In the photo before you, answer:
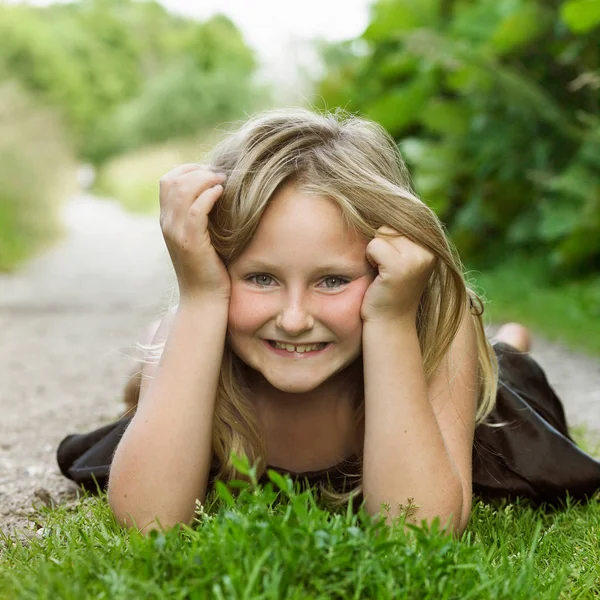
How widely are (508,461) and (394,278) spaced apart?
0.95 m

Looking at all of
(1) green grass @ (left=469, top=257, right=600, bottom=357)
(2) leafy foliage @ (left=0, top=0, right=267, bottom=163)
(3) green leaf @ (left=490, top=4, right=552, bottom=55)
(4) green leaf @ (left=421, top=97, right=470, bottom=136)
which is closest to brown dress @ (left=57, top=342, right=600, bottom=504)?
(1) green grass @ (left=469, top=257, right=600, bottom=357)

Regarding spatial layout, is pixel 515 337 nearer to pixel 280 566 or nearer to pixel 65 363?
pixel 280 566

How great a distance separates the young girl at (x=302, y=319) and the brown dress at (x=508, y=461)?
1.27ft

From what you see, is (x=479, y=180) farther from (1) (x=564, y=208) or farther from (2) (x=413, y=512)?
(2) (x=413, y=512)

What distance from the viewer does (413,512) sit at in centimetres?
216

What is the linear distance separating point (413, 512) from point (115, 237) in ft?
53.8

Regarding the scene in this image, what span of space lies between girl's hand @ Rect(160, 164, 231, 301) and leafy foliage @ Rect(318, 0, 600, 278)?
4.13 m

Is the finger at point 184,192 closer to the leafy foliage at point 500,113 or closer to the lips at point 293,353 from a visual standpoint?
the lips at point 293,353

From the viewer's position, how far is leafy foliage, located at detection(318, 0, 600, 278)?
641 cm

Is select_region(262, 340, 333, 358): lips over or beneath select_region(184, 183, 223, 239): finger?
beneath

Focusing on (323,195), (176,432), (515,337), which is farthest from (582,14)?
(176,432)

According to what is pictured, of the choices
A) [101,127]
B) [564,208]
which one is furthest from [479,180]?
[101,127]

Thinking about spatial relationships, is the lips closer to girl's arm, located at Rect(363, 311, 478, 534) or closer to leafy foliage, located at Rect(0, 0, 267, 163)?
girl's arm, located at Rect(363, 311, 478, 534)

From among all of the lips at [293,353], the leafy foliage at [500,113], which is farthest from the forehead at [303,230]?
the leafy foliage at [500,113]
